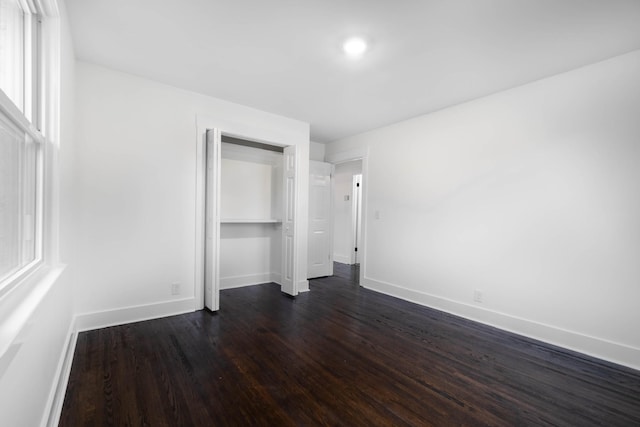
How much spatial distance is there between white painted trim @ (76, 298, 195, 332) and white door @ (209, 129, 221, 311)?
0.28 metres

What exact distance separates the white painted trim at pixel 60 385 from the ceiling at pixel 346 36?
96.7 inches

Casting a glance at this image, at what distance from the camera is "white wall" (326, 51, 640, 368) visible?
2391 millimetres

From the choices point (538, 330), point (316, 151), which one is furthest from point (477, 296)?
point (316, 151)

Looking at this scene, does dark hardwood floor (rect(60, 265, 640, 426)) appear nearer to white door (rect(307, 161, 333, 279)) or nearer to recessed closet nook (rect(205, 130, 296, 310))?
recessed closet nook (rect(205, 130, 296, 310))

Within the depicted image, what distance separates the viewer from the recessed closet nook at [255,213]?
418cm

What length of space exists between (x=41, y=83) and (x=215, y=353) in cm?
223

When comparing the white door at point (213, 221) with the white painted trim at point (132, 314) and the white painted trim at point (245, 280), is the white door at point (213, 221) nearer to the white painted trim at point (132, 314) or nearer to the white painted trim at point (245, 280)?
the white painted trim at point (132, 314)

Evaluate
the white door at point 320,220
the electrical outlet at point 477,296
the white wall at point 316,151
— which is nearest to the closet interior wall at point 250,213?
the white door at point 320,220

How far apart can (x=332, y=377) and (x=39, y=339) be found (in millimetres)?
1698

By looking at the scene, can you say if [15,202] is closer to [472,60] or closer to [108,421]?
[108,421]

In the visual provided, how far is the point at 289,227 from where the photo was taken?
13.5 ft

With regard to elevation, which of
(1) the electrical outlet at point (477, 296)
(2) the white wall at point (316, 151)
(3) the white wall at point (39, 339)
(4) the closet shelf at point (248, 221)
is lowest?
(1) the electrical outlet at point (477, 296)

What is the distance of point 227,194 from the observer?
4324 mm

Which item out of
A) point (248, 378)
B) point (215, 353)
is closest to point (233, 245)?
point (215, 353)
